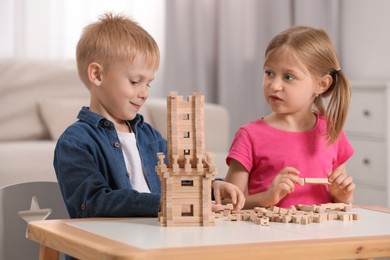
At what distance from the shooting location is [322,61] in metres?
1.80

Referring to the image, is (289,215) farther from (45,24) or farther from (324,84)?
(45,24)

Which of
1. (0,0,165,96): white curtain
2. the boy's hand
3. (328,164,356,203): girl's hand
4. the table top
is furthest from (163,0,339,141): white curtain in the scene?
the table top

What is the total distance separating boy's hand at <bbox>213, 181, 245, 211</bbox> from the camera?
1.42 m

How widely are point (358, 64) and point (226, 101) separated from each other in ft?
2.44

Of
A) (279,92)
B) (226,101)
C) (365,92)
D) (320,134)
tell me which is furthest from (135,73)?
(226,101)

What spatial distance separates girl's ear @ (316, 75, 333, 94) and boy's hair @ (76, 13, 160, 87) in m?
0.39

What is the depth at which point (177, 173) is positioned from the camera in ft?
4.07

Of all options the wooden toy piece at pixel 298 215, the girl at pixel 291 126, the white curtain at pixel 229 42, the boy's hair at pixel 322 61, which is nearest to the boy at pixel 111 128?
the wooden toy piece at pixel 298 215

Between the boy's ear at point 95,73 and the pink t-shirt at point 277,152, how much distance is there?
0.33 m

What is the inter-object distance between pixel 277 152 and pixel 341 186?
21 centimetres

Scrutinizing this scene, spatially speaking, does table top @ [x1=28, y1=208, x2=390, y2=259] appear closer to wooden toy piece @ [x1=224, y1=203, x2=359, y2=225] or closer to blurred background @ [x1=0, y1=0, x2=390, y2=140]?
wooden toy piece @ [x1=224, y1=203, x2=359, y2=225]

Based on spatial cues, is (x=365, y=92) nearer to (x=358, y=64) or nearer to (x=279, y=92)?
(x=358, y=64)

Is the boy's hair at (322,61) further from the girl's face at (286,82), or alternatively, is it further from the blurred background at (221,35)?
the blurred background at (221,35)

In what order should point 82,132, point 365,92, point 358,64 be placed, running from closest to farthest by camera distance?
point 82,132 < point 365,92 < point 358,64
